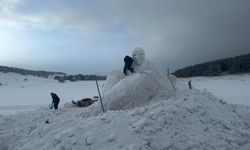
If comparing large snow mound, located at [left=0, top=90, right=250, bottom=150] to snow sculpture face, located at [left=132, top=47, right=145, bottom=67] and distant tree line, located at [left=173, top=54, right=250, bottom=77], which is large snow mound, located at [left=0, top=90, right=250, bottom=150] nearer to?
snow sculpture face, located at [left=132, top=47, right=145, bottom=67]

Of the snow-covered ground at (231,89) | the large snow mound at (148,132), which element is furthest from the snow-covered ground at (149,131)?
the snow-covered ground at (231,89)

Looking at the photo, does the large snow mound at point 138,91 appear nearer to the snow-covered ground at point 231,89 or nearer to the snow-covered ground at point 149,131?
the snow-covered ground at point 149,131

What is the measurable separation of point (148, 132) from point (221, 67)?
59701 millimetres

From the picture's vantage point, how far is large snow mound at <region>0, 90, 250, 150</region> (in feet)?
35.7

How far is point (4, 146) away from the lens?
12.8 meters

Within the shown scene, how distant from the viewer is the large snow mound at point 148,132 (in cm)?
1087

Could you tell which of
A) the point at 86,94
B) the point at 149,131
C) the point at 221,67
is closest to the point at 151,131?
the point at 149,131

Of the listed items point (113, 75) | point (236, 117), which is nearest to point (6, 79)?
point (113, 75)

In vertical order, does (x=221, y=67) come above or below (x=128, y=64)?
below

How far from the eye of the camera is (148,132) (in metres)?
11.1

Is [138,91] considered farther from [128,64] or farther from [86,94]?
[86,94]

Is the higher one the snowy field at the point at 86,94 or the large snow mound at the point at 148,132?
the large snow mound at the point at 148,132

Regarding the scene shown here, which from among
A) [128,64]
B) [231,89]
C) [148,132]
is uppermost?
[128,64]

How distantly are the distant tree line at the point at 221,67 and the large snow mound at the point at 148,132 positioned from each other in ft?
174
